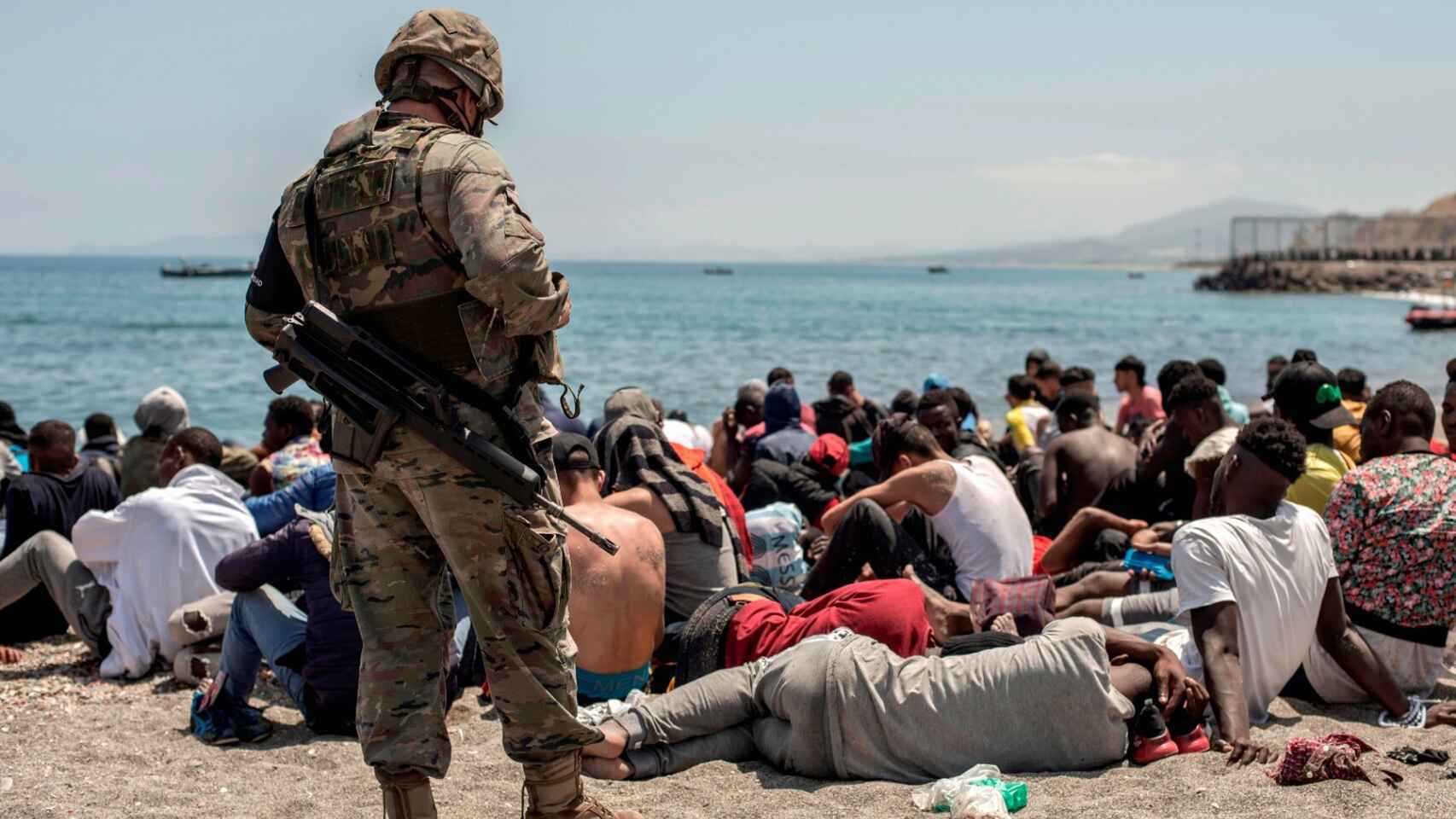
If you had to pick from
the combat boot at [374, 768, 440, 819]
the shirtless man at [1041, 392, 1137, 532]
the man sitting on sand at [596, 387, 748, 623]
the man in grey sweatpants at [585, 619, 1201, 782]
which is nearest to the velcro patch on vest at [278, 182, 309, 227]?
the combat boot at [374, 768, 440, 819]

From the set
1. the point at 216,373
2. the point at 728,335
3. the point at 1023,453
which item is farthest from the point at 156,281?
the point at 1023,453

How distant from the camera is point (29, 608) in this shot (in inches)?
246

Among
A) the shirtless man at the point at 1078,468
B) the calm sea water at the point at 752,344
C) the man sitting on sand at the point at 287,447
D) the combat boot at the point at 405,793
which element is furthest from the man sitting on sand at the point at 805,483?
the calm sea water at the point at 752,344

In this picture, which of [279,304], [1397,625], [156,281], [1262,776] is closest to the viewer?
[279,304]

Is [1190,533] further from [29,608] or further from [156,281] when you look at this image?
[156,281]

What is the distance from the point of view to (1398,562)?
488 centimetres

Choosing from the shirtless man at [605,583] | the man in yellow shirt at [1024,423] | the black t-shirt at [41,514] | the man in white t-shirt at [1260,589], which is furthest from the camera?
the man in yellow shirt at [1024,423]

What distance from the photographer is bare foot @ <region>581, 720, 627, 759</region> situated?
4.10 m

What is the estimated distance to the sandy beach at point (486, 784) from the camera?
3.71 metres

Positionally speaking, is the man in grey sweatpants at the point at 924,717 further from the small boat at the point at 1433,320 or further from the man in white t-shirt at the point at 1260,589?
the small boat at the point at 1433,320

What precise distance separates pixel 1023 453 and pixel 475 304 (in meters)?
7.91

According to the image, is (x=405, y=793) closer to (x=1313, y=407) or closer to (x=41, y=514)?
(x=41, y=514)

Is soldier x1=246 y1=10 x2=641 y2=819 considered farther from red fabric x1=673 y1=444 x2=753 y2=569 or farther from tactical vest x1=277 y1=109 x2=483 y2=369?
red fabric x1=673 y1=444 x2=753 y2=569

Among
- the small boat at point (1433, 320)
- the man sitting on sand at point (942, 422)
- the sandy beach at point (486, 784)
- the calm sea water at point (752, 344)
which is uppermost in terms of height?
the man sitting on sand at point (942, 422)
